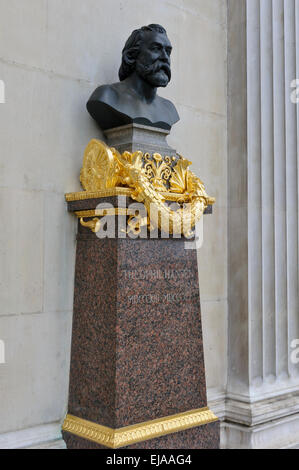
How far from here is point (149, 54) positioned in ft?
13.6

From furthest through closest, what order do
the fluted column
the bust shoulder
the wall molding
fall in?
the fluted column
the bust shoulder
the wall molding

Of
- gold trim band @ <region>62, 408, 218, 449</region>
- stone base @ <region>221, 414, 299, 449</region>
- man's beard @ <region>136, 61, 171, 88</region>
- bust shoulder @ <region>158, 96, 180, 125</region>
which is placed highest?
man's beard @ <region>136, 61, 171, 88</region>

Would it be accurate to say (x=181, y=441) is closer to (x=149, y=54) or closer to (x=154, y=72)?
(x=154, y=72)

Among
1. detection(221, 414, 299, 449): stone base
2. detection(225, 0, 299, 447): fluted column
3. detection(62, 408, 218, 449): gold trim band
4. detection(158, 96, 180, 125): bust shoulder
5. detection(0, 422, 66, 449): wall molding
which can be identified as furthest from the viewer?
detection(225, 0, 299, 447): fluted column

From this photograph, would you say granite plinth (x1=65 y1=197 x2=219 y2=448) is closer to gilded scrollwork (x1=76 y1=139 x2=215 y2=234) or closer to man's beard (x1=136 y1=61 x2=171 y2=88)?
gilded scrollwork (x1=76 y1=139 x2=215 y2=234)

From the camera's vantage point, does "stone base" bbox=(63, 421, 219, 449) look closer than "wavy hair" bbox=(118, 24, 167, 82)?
Yes

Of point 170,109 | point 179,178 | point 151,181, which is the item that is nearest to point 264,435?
point 179,178

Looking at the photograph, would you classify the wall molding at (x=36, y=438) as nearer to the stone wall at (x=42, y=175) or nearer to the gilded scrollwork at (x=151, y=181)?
the stone wall at (x=42, y=175)

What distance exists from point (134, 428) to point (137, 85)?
98.0 inches

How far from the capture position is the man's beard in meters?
4.18

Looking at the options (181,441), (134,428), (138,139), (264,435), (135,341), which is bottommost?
(264,435)

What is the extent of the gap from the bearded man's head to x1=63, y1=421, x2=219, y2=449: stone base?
259 cm

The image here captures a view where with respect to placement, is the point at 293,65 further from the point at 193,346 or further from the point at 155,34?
the point at 193,346

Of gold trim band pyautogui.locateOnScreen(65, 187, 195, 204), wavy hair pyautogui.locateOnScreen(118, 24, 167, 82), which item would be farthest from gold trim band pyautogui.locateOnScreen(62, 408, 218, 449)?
wavy hair pyautogui.locateOnScreen(118, 24, 167, 82)
